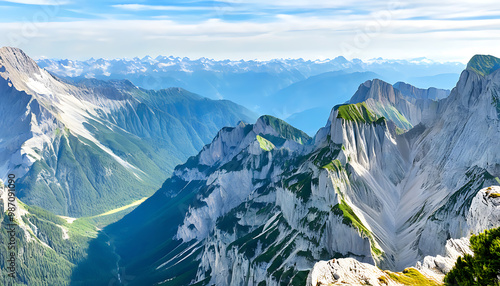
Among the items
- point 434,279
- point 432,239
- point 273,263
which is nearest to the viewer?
point 434,279

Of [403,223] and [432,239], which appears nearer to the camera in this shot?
Result: [432,239]

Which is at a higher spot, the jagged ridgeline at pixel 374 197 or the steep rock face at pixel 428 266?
the steep rock face at pixel 428 266

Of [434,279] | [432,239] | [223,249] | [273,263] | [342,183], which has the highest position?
[434,279]

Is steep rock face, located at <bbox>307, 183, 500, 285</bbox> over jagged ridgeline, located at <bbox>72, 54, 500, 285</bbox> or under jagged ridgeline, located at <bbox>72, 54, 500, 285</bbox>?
over

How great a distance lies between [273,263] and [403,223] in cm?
5043

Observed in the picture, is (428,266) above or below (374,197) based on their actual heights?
above

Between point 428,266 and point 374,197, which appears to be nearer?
point 428,266

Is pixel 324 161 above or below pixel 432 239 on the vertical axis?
above

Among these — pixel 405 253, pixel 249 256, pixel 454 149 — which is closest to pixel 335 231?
pixel 405 253

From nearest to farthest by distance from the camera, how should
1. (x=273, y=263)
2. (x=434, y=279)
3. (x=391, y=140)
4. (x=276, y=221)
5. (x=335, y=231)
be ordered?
(x=434, y=279) < (x=335, y=231) < (x=273, y=263) < (x=276, y=221) < (x=391, y=140)

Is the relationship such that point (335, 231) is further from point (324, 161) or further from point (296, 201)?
point (324, 161)

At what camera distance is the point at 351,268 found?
64.3 meters

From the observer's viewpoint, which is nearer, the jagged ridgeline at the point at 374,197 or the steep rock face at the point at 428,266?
the steep rock face at the point at 428,266

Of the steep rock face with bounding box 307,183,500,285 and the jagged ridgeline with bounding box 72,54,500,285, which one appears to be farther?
the jagged ridgeline with bounding box 72,54,500,285
